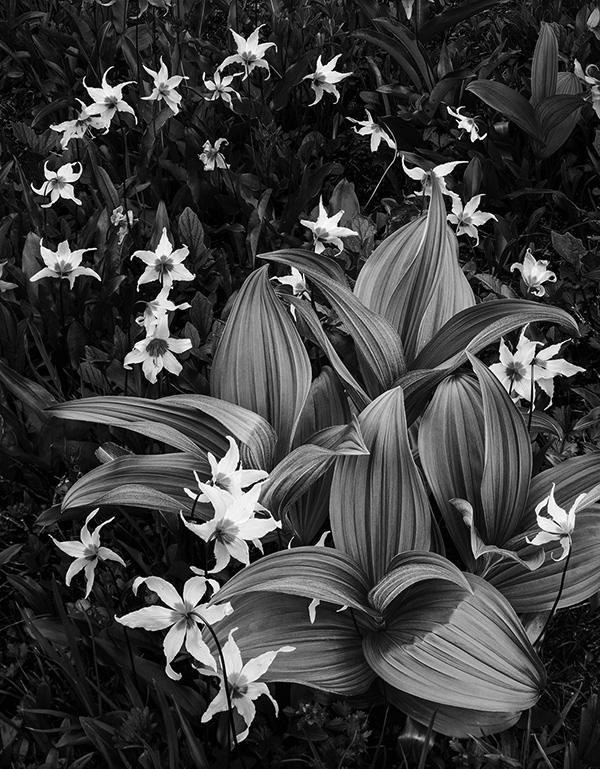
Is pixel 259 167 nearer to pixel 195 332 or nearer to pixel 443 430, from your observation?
pixel 195 332

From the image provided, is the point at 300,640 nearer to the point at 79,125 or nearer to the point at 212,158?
the point at 212,158

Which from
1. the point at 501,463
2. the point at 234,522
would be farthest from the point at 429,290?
the point at 234,522

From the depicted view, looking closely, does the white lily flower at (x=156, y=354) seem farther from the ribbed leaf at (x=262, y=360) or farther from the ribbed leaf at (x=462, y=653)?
the ribbed leaf at (x=462, y=653)

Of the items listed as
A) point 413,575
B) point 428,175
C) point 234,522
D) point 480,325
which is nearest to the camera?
point 234,522

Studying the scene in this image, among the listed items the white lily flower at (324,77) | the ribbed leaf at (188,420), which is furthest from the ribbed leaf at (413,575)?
the white lily flower at (324,77)

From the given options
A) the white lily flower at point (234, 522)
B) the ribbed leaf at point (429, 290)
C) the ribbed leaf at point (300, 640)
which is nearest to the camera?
the white lily flower at point (234, 522)

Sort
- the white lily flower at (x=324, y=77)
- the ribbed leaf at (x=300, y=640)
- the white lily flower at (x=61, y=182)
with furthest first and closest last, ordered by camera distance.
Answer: the white lily flower at (x=324, y=77)
the white lily flower at (x=61, y=182)
the ribbed leaf at (x=300, y=640)
